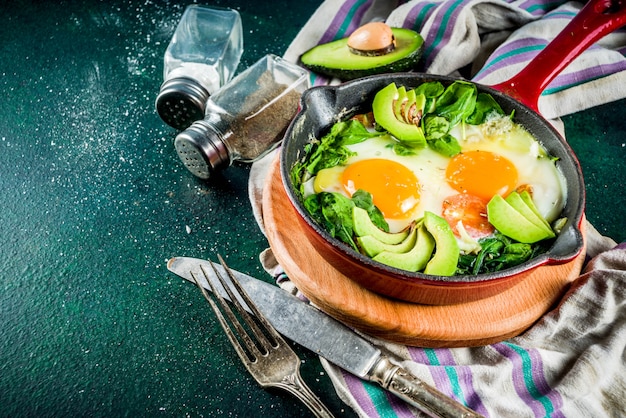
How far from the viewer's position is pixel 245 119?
73.5 inches

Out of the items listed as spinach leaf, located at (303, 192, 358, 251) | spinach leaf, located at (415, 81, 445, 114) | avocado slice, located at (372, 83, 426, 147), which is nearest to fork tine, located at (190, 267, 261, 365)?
spinach leaf, located at (303, 192, 358, 251)

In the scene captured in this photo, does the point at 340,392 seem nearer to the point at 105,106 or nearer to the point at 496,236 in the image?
the point at 496,236

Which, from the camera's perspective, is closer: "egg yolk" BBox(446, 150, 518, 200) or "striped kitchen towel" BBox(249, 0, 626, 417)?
"striped kitchen towel" BBox(249, 0, 626, 417)

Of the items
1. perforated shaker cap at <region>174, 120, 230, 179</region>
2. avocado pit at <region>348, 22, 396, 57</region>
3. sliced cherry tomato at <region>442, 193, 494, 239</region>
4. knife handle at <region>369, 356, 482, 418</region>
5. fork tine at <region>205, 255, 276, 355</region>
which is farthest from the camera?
avocado pit at <region>348, 22, 396, 57</region>

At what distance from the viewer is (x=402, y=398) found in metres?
1.33

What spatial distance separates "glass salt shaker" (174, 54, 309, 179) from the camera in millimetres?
1780

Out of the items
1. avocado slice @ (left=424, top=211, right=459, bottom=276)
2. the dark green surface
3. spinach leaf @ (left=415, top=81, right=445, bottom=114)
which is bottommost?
the dark green surface

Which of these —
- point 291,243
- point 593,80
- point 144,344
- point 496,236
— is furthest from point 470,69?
point 144,344

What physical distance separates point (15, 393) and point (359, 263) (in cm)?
83

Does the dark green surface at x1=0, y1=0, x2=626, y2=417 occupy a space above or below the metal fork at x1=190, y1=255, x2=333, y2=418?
below

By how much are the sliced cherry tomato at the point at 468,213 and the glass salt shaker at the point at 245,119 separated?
602 mm

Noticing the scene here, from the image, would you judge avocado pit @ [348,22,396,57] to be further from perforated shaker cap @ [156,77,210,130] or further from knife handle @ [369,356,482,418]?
knife handle @ [369,356,482,418]

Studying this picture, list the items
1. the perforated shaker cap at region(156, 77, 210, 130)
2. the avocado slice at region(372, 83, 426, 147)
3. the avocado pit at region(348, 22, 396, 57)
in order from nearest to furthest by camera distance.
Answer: the avocado slice at region(372, 83, 426, 147) < the perforated shaker cap at region(156, 77, 210, 130) < the avocado pit at region(348, 22, 396, 57)

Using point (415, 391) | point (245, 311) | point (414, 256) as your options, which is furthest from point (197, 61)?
point (415, 391)
